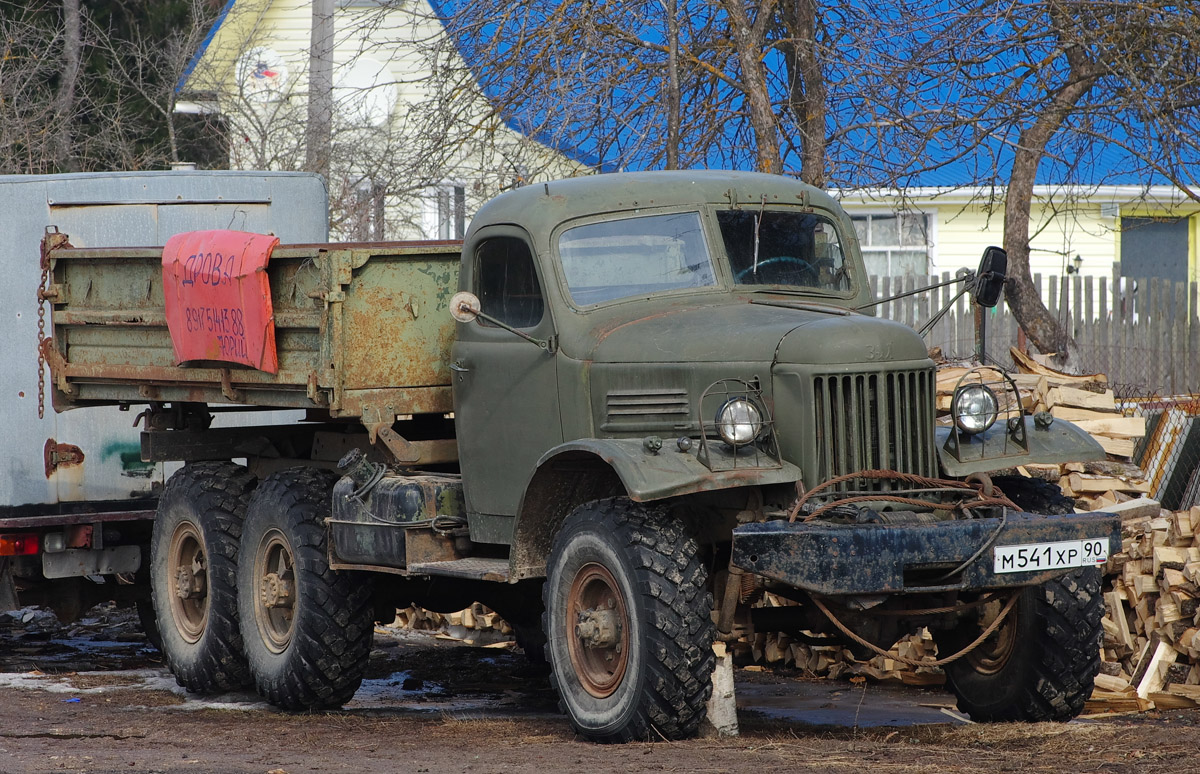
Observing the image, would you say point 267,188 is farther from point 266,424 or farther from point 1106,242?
point 1106,242

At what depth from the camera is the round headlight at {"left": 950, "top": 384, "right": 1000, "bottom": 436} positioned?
690 cm

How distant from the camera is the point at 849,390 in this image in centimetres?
648

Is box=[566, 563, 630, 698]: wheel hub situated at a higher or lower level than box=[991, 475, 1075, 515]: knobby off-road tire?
lower

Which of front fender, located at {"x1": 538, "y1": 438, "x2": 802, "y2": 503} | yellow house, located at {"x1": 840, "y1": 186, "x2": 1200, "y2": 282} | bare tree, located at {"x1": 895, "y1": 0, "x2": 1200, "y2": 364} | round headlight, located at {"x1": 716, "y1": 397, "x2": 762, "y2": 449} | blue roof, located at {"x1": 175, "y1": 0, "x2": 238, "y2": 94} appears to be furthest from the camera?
blue roof, located at {"x1": 175, "y1": 0, "x2": 238, "y2": 94}

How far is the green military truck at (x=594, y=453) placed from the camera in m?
6.36

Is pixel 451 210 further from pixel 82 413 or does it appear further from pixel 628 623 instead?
pixel 628 623

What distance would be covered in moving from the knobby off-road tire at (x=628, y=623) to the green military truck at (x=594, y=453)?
12mm

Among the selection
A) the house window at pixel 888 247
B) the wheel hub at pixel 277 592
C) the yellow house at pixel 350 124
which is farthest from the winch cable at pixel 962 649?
the house window at pixel 888 247

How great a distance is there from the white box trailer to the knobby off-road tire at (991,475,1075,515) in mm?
5027

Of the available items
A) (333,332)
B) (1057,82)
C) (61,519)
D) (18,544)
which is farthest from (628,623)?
(1057,82)

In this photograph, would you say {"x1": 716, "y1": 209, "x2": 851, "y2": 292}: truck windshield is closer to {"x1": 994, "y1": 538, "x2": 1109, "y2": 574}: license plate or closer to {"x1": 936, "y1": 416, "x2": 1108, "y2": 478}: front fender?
{"x1": 936, "y1": 416, "x2": 1108, "y2": 478}: front fender

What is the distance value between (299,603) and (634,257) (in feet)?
8.44

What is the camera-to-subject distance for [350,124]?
20219mm

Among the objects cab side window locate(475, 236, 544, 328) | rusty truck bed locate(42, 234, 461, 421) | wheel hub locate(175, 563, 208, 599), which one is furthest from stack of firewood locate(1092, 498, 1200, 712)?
wheel hub locate(175, 563, 208, 599)
